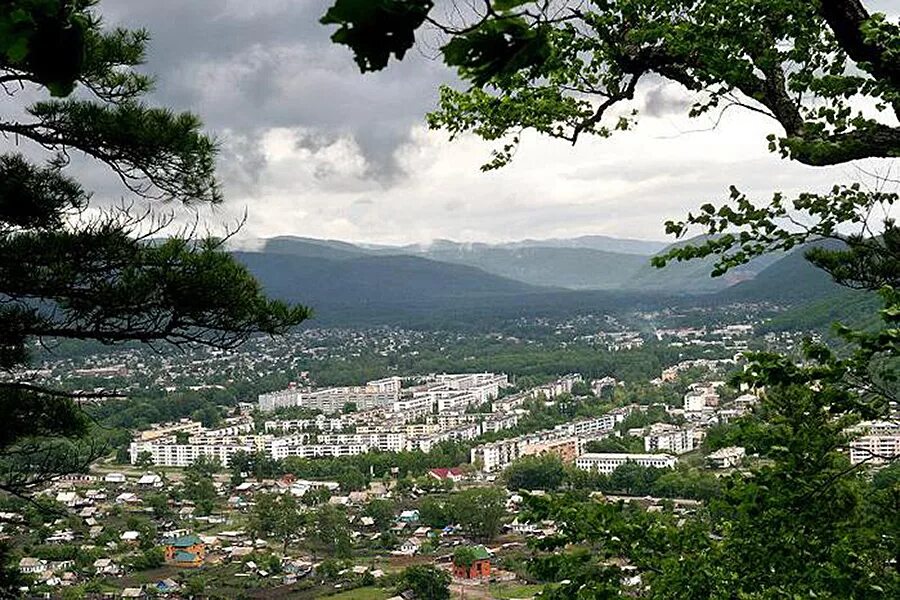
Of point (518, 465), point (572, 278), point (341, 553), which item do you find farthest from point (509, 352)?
point (572, 278)

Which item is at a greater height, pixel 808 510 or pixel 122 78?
pixel 122 78

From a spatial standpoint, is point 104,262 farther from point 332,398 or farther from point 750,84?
point 332,398

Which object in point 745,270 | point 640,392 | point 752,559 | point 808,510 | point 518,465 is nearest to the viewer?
point 808,510

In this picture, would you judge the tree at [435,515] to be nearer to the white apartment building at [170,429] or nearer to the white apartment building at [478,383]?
the white apartment building at [170,429]

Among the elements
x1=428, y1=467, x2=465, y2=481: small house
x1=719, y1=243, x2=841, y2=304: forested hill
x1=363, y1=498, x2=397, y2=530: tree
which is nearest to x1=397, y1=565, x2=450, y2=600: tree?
x1=363, y1=498, x2=397, y2=530: tree

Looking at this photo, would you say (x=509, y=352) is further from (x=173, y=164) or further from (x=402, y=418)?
(x=173, y=164)

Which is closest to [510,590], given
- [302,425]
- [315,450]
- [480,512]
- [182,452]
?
[480,512]
